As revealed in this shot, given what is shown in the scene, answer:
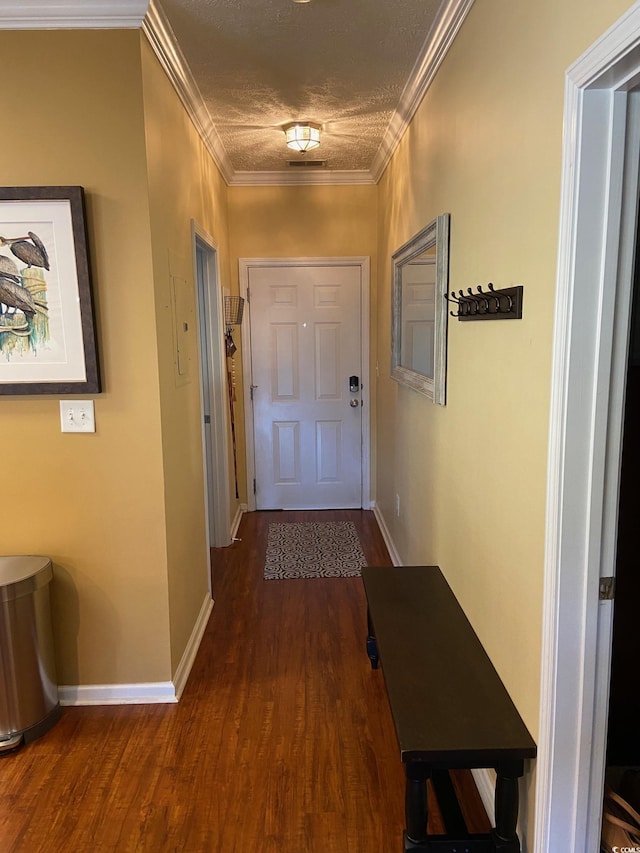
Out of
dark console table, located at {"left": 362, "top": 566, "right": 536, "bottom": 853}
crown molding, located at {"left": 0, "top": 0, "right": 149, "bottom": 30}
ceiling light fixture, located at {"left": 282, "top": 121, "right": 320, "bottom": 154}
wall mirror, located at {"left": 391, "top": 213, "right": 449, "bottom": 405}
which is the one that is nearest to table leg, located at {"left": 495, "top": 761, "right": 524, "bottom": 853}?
dark console table, located at {"left": 362, "top": 566, "right": 536, "bottom": 853}

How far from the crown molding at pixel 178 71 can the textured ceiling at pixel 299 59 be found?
0.09 feet

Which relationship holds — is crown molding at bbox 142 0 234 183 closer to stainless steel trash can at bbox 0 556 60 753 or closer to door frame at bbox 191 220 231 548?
door frame at bbox 191 220 231 548

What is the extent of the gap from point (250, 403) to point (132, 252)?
8.13 feet

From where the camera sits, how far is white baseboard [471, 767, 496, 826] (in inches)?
67.0

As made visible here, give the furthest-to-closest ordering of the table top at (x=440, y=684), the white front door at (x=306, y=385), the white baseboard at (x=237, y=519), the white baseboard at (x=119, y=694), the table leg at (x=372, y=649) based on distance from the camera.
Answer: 1. the white front door at (x=306, y=385)
2. the white baseboard at (x=237, y=519)
3. the table leg at (x=372, y=649)
4. the white baseboard at (x=119, y=694)
5. the table top at (x=440, y=684)

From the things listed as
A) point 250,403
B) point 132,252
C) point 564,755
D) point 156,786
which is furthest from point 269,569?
point 564,755

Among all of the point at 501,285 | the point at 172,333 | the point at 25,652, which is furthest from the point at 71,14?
the point at 25,652

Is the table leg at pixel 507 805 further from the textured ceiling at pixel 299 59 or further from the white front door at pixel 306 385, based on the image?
the white front door at pixel 306 385

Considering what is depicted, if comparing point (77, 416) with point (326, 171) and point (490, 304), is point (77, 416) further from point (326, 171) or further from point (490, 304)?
point (326, 171)

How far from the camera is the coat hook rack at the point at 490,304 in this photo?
1443 millimetres

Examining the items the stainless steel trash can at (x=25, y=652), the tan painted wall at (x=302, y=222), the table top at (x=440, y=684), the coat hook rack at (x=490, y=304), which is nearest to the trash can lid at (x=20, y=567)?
the stainless steel trash can at (x=25, y=652)

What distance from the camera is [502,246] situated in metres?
1.56

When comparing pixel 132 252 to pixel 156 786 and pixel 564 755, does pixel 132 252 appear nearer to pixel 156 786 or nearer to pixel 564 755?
pixel 156 786

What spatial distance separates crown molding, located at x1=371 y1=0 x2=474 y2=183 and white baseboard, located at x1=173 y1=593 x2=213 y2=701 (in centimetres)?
267
